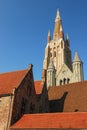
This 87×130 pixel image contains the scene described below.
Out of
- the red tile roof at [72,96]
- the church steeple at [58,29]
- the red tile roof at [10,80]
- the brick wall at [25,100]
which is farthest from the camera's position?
the church steeple at [58,29]

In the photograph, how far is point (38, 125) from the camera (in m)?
22.6

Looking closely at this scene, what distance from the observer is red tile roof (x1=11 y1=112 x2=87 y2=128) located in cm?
2147

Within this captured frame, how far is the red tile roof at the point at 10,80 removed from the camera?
1055 inches

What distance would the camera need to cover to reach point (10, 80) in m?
29.3

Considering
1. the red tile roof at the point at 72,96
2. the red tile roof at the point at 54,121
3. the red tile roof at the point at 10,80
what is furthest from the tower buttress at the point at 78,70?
the red tile roof at the point at 54,121

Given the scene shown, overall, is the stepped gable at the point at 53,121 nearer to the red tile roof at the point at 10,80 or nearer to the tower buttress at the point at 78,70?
the red tile roof at the point at 10,80

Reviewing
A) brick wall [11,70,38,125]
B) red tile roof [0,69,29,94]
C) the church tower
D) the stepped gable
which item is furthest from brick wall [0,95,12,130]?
the church tower

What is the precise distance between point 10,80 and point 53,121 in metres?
9.62

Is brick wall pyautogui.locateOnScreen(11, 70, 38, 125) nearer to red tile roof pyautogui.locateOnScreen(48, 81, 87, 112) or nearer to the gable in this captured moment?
red tile roof pyautogui.locateOnScreen(48, 81, 87, 112)

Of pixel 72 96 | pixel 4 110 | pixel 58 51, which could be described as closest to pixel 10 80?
pixel 4 110

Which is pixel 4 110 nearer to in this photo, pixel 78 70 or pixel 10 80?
pixel 10 80

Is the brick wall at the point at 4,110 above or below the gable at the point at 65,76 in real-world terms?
below

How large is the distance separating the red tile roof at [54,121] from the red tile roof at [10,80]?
4344 mm

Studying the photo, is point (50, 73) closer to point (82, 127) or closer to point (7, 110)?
point (7, 110)
